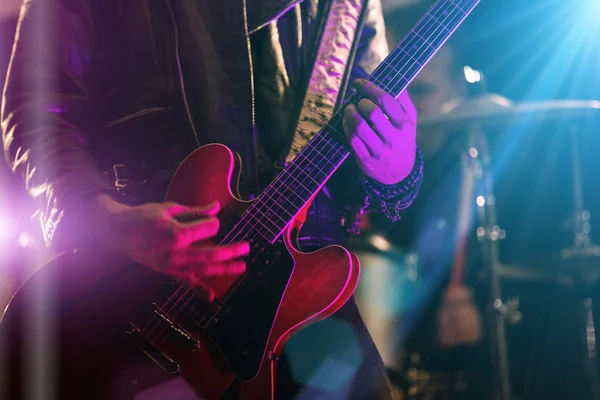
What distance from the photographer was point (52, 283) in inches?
39.9

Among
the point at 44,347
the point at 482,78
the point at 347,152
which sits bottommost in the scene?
the point at 44,347

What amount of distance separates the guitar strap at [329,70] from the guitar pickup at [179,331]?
44 cm

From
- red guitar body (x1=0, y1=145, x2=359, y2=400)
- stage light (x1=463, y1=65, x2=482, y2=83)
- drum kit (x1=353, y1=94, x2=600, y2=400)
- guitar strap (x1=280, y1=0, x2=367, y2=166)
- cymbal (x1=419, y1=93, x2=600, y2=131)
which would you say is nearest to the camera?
red guitar body (x1=0, y1=145, x2=359, y2=400)

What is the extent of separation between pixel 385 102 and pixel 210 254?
1.50 feet

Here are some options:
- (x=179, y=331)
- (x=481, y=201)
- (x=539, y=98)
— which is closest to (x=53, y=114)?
(x=179, y=331)

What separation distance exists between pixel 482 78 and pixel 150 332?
7.91 feet

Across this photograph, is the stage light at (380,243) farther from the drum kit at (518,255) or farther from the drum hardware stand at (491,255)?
the drum hardware stand at (491,255)

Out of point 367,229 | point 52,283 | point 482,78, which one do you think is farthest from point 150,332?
point 482,78

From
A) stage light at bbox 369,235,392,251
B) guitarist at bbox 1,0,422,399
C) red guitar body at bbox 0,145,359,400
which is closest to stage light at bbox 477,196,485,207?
stage light at bbox 369,235,392,251

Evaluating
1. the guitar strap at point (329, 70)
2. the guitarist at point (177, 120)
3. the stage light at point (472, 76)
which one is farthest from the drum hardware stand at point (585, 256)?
the guitar strap at point (329, 70)

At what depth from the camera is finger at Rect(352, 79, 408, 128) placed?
1123 mm

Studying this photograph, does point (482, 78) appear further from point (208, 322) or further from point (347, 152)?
point (208, 322)

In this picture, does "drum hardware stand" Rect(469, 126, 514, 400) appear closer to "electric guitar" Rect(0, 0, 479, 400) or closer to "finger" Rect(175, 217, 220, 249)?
"electric guitar" Rect(0, 0, 479, 400)

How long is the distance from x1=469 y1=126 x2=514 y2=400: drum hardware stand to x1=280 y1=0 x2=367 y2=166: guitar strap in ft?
5.30
